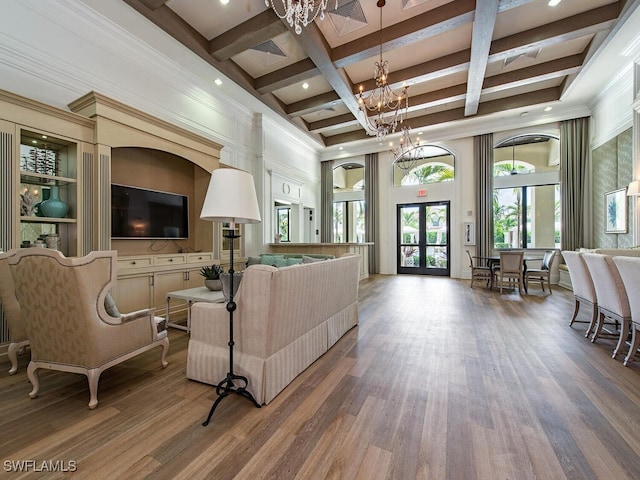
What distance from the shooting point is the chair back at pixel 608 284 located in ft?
8.70

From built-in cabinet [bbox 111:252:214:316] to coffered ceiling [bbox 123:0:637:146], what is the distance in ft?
11.0

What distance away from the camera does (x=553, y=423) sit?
5.69 feet

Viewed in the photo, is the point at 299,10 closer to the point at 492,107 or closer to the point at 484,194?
the point at 492,107

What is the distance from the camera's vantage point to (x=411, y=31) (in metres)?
4.12

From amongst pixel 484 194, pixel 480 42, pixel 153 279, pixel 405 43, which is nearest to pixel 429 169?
pixel 484 194

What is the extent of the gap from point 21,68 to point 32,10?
28.4 inches

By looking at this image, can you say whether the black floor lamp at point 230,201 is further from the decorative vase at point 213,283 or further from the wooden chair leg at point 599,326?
the wooden chair leg at point 599,326

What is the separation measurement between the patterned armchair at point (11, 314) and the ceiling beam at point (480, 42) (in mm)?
5936

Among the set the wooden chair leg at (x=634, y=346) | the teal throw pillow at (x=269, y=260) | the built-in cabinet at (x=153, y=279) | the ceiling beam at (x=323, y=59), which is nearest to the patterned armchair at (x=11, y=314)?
the built-in cabinet at (x=153, y=279)

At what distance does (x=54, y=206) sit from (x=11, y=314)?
1.26m

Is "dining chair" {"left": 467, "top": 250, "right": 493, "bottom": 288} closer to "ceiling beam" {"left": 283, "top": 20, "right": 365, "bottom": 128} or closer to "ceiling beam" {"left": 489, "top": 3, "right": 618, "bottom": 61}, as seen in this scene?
"ceiling beam" {"left": 489, "top": 3, "right": 618, "bottom": 61}

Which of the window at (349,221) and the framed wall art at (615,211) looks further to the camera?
the window at (349,221)

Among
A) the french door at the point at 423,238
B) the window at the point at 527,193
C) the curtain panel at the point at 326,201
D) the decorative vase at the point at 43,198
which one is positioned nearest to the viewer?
the decorative vase at the point at 43,198

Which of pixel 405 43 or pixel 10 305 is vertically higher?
pixel 405 43
